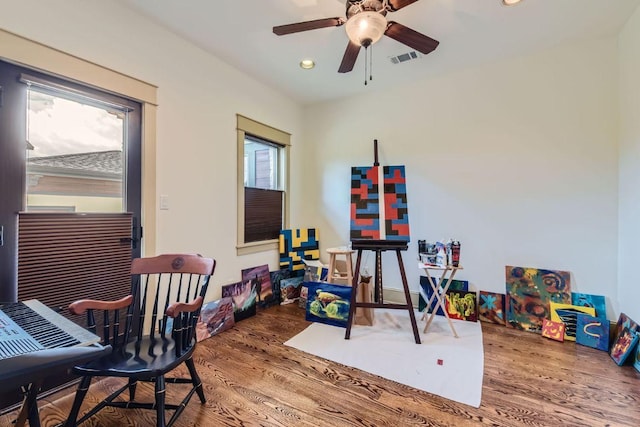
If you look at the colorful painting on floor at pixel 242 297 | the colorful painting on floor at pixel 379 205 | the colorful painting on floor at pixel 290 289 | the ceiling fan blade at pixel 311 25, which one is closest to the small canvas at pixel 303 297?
the colorful painting on floor at pixel 290 289

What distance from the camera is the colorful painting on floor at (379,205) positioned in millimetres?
3131

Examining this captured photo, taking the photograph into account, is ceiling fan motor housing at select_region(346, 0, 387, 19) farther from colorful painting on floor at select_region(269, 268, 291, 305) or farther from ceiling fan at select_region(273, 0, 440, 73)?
colorful painting on floor at select_region(269, 268, 291, 305)

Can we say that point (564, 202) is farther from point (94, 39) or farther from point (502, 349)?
point (94, 39)

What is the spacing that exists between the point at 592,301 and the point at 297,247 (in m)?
3.22

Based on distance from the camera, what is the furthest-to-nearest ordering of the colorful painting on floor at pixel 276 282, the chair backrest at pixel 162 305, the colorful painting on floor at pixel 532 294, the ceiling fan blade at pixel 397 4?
the colorful painting on floor at pixel 276 282 < the colorful painting on floor at pixel 532 294 < the ceiling fan blade at pixel 397 4 < the chair backrest at pixel 162 305

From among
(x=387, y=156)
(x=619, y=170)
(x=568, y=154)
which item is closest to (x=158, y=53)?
(x=387, y=156)

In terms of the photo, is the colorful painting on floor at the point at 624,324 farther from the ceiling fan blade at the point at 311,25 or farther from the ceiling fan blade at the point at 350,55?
the ceiling fan blade at the point at 311,25

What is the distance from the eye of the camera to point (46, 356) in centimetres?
87

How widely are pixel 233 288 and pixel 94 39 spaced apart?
2440 millimetres

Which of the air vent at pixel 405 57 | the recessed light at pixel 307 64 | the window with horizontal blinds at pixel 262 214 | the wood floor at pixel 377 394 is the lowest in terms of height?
the wood floor at pixel 377 394

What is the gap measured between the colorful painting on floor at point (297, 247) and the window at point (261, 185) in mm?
141

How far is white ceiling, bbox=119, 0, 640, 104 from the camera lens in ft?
7.29

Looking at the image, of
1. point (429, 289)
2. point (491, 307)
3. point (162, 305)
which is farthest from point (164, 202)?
point (491, 307)

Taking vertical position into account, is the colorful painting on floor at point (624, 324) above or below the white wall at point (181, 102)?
below
